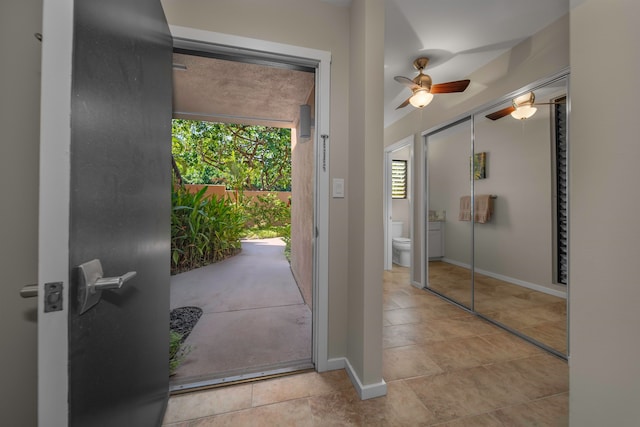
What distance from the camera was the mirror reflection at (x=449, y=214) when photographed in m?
2.72

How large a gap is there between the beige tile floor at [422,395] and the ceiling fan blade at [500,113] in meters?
2.03

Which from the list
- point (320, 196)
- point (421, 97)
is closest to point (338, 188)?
point (320, 196)

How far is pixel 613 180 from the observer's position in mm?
802

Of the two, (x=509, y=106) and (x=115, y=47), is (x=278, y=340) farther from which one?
(x=509, y=106)

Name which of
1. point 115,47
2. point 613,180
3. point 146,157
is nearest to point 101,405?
point 146,157

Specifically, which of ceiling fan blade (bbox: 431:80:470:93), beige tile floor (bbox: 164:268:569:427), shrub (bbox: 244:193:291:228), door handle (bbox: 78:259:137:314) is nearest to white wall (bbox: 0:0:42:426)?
door handle (bbox: 78:259:137:314)

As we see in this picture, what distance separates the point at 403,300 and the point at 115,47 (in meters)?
3.13

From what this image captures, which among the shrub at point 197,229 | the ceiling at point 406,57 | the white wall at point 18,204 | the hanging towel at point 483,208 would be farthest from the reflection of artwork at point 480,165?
the shrub at point 197,229

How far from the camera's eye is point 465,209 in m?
2.72

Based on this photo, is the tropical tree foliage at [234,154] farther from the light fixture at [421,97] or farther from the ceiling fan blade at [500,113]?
the ceiling fan blade at [500,113]

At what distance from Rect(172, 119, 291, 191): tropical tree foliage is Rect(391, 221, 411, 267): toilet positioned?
4.40 meters

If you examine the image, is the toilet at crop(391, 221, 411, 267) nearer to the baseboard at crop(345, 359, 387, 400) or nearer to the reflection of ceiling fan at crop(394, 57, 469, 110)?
the reflection of ceiling fan at crop(394, 57, 469, 110)

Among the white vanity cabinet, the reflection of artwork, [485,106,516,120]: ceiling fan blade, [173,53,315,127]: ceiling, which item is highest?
[173,53,315,127]: ceiling

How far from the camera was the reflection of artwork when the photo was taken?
252 cm
